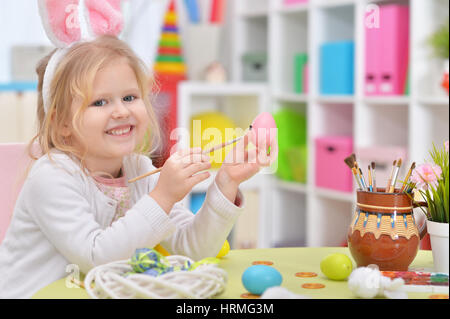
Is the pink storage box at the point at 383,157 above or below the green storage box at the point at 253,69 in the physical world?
below

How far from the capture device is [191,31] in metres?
2.96

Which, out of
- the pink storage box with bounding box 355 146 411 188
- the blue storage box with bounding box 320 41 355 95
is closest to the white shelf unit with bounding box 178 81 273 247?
the blue storage box with bounding box 320 41 355 95

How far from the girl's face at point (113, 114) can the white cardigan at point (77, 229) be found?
52 millimetres

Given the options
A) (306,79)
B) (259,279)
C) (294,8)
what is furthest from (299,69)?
(259,279)

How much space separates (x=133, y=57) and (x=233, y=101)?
2.03m

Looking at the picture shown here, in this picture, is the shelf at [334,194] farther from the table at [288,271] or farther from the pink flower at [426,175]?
the pink flower at [426,175]

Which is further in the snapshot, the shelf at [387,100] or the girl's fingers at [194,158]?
the shelf at [387,100]

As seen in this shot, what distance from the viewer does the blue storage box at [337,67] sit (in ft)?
8.20

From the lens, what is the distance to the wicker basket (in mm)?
692

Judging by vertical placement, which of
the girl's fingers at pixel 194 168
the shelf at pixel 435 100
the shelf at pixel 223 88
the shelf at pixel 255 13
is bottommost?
the girl's fingers at pixel 194 168

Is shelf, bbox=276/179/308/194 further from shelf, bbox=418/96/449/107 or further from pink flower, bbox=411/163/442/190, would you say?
pink flower, bbox=411/163/442/190

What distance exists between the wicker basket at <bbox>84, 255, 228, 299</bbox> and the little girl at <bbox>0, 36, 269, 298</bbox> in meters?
0.17

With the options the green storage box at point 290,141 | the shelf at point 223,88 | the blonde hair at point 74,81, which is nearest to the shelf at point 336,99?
the green storage box at point 290,141
